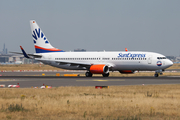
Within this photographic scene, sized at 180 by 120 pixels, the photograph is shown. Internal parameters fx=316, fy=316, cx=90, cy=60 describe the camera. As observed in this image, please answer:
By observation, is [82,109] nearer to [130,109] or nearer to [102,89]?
[130,109]

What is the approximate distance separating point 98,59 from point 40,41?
13.4m

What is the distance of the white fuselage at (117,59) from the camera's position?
53.2 m

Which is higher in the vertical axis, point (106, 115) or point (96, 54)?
point (96, 54)

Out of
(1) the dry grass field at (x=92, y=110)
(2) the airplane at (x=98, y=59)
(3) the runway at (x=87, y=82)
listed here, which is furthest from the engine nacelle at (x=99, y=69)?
(1) the dry grass field at (x=92, y=110)

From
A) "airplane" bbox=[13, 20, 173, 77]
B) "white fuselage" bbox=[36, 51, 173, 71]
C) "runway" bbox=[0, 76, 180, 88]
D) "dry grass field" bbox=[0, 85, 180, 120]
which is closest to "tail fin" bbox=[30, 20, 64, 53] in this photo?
"airplane" bbox=[13, 20, 173, 77]

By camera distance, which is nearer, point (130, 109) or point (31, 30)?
point (130, 109)

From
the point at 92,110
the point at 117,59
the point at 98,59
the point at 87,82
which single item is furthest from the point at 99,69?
the point at 92,110

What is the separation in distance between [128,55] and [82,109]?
123 feet

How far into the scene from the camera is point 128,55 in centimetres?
5472

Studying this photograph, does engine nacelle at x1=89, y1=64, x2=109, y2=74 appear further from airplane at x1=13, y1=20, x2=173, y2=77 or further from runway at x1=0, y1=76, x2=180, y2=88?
runway at x1=0, y1=76, x2=180, y2=88

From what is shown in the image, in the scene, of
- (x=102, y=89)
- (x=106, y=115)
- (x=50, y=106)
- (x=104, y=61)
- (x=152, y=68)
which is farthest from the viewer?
(x=104, y=61)

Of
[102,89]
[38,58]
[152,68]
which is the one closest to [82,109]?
[102,89]

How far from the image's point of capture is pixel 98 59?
57750 millimetres

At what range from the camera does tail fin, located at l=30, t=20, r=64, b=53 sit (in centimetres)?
6344
